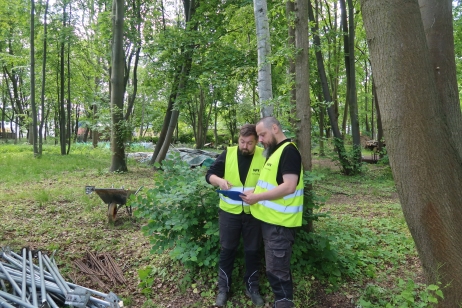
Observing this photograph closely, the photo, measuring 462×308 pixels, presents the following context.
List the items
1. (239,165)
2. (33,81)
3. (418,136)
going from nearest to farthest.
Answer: (418,136), (239,165), (33,81)

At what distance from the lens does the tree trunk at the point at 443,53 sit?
2.89 m

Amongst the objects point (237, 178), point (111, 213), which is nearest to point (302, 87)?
point (237, 178)

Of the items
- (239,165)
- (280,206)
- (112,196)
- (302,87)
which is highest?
(302,87)

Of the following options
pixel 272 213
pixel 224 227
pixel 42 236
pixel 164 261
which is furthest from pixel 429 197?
pixel 42 236

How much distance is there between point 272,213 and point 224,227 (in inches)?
23.7

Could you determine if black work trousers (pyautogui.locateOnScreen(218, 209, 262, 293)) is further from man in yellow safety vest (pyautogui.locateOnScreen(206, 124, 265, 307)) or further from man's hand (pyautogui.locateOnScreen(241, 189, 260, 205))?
man's hand (pyautogui.locateOnScreen(241, 189, 260, 205))

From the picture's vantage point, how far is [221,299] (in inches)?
123

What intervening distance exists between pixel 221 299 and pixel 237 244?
23.2 inches

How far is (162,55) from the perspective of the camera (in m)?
9.94

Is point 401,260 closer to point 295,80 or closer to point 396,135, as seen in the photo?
point 396,135

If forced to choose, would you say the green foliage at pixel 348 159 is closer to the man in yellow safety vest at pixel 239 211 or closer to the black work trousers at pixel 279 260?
the man in yellow safety vest at pixel 239 211

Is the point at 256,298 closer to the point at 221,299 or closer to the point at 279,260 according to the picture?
the point at 221,299

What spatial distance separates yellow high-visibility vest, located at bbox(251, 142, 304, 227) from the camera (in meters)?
2.67

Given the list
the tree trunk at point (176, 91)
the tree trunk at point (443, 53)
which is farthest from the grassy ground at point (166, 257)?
the tree trunk at point (176, 91)
